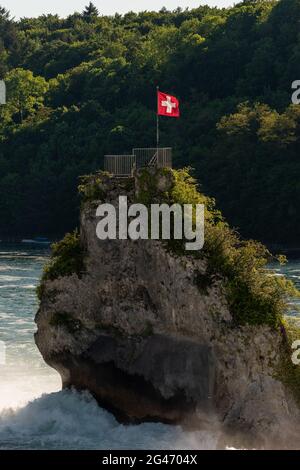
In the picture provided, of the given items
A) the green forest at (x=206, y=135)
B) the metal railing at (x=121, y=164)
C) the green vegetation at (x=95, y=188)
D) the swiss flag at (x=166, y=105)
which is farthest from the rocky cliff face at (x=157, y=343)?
the green forest at (x=206, y=135)

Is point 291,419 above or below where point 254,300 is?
below

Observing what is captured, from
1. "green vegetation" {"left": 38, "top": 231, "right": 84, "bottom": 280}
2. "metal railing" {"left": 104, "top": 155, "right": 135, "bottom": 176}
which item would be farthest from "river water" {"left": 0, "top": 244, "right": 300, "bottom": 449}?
"metal railing" {"left": 104, "top": 155, "right": 135, "bottom": 176}

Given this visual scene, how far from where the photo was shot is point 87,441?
4234 cm

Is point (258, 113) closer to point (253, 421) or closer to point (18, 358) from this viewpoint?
point (18, 358)

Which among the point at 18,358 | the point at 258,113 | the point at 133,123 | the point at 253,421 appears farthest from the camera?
the point at 133,123

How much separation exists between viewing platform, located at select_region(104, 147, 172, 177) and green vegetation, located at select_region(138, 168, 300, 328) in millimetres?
1072

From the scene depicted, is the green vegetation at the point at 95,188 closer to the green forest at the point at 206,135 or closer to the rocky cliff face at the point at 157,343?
the rocky cliff face at the point at 157,343

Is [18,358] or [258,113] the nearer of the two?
[18,358]

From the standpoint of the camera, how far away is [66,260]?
46188 mm

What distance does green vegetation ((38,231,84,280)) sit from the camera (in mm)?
45750

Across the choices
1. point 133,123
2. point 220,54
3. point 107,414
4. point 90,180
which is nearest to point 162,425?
point 107,414

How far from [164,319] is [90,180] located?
740cm

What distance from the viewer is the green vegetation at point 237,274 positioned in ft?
137

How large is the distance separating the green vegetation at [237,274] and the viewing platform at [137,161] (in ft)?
3.52
